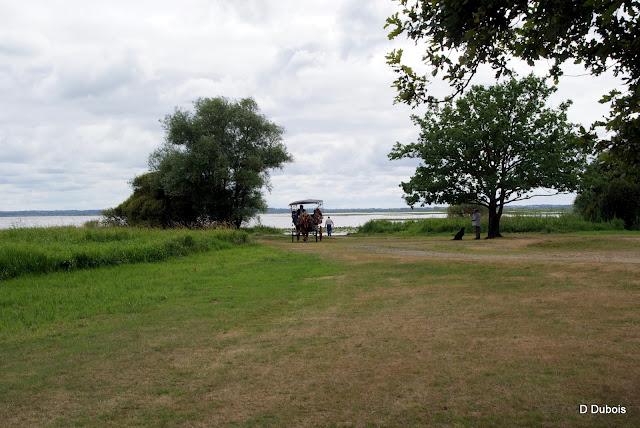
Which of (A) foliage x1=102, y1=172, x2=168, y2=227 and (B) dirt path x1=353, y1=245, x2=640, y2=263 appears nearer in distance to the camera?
(B) dirt path x1=353, y1=245, x2=640, y2=263

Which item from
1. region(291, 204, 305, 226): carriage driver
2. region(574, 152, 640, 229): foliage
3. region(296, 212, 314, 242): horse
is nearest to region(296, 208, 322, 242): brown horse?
region(296, 212, 314, 242): horse

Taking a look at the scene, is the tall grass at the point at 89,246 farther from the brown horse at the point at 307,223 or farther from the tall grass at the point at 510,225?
the tall grass at the point at 510,225

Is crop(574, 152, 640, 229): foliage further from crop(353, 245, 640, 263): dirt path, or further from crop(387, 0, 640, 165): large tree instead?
crop(387, 0, 640, 165): large tree

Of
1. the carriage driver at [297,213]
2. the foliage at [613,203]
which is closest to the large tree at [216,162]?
the carriage driver at [297,213]

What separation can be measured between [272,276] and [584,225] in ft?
93.8

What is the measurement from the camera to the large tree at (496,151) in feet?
96.9

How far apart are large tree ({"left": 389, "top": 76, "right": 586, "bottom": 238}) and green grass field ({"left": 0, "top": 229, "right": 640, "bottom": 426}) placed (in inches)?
640

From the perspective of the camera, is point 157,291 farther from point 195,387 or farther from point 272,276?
point 195,387

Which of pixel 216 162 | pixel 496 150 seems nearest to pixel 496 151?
pixel 496 150

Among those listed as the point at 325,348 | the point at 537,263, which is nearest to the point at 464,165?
the point at 537,263

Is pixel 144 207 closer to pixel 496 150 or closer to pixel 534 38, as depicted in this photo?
pixel 496 150

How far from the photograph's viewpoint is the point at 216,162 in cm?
4081

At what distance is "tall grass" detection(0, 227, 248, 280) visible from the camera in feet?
51.4

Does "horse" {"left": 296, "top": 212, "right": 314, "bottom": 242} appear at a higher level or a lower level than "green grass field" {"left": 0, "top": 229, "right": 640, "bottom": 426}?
higher
